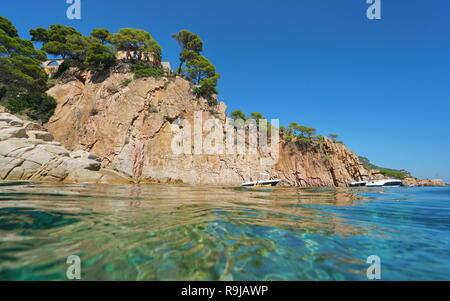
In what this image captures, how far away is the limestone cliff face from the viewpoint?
79.4ft

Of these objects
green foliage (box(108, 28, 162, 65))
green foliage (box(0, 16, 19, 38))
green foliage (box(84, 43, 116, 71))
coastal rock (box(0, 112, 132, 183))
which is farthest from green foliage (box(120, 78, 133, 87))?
green foliage (box(0, 16, 19, 38))

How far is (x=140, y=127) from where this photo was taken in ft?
83.6

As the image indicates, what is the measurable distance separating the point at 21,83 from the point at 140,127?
17410mm

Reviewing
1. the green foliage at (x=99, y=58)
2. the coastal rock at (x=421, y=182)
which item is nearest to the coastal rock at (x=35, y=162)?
the green foliage at (x=99, y=58)

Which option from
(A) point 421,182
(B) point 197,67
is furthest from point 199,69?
(A) point 421,182

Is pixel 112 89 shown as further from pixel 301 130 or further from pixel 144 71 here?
pixel 301 130

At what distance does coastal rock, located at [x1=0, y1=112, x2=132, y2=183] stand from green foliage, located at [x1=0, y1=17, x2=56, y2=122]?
12299 millimetres

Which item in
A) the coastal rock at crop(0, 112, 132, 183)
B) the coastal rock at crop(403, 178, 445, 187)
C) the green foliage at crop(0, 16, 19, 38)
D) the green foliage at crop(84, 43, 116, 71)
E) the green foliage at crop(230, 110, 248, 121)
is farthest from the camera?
the coastal rock at crop(403, 178, 445, 187)

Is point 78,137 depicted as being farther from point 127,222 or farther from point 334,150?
point 334,150

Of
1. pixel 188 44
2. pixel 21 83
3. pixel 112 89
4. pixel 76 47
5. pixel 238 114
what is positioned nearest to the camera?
pixel 21 83

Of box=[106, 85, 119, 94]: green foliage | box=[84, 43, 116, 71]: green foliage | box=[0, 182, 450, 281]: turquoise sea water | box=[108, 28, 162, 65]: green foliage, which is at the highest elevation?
box=[108, 28, 162, 65]: green foliage

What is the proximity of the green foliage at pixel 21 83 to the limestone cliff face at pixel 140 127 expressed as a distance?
4.93 ft

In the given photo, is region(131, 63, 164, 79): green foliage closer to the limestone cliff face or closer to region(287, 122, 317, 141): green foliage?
the limestone cliff face
